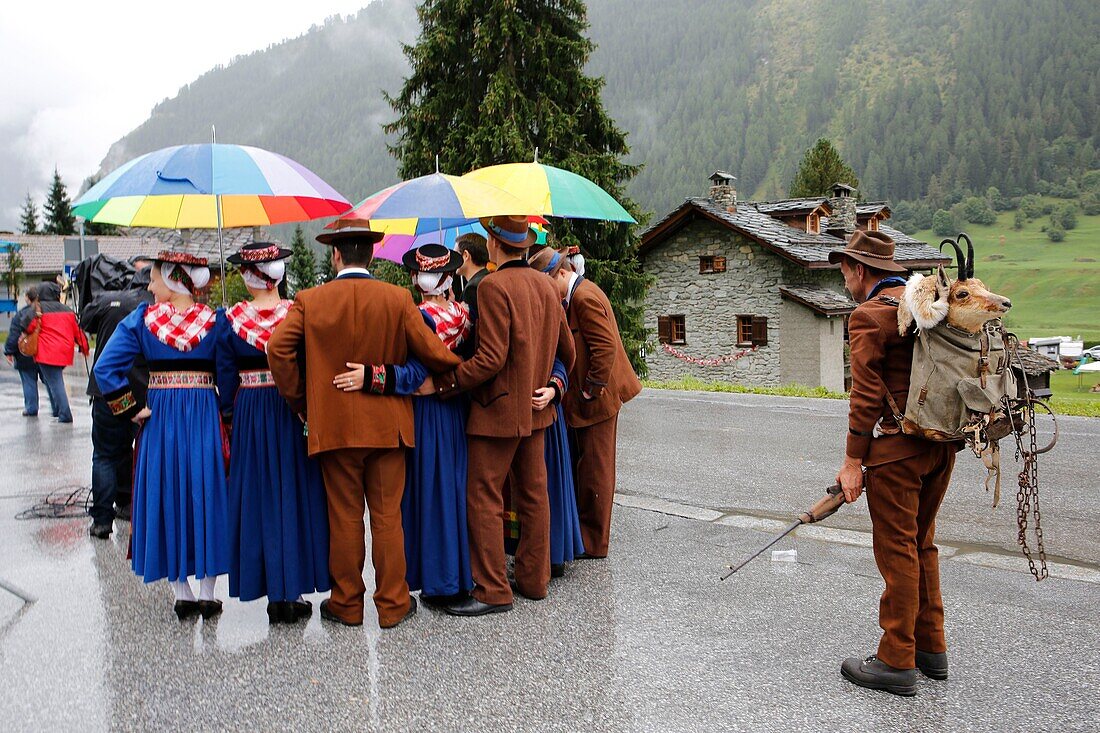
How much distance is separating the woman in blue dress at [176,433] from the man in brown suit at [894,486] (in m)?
3.06

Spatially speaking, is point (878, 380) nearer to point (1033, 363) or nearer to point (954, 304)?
point (954, 304)

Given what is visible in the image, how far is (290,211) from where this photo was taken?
583cm

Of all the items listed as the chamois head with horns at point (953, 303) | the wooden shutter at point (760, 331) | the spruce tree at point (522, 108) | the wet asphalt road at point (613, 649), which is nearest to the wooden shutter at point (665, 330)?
the wooden shutter at point (760, 331)

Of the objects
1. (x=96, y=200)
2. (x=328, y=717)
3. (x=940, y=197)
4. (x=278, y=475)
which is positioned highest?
(x=940, y=197)

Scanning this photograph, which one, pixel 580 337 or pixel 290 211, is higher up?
pixel 290 211

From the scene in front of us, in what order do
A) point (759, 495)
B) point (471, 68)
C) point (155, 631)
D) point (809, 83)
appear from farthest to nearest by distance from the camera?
point (809, 83) < point (471, 68) < point (759, 495) < point (155, 631)

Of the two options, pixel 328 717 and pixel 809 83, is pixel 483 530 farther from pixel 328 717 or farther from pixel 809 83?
pixel 809 83

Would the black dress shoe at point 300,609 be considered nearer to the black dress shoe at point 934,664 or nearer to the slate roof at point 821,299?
the black dress shoe at point 934,664

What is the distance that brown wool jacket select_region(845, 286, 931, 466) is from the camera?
12.5 feet

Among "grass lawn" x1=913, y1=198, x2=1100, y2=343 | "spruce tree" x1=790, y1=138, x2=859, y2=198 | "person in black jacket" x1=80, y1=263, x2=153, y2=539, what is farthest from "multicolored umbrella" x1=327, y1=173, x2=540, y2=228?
"grass lawn" x1=913, y1=198, x2=1100, y2=343

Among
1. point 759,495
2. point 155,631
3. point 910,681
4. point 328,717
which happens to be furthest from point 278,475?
point 759,495

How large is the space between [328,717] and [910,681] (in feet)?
7.68

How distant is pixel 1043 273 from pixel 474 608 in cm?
10504

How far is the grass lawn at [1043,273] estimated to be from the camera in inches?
3147
